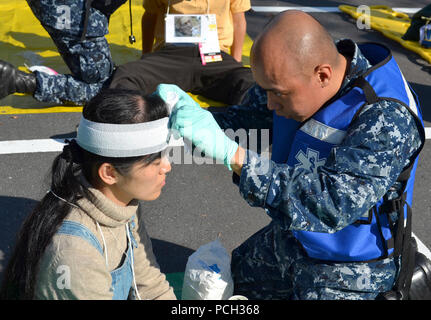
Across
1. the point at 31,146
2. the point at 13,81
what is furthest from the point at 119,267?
the point at 13,81

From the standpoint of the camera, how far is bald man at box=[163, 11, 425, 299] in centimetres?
216

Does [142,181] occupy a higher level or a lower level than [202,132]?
lower

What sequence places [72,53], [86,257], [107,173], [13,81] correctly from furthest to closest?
[72,53] < [13,81] < [107,173] < [86,257]

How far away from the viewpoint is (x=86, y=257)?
2.10 meters

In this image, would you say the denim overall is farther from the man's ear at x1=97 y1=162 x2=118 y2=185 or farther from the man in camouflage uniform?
the man in camouflage uniform

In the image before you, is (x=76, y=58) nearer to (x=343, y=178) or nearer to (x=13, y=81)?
(x=13, y=81)

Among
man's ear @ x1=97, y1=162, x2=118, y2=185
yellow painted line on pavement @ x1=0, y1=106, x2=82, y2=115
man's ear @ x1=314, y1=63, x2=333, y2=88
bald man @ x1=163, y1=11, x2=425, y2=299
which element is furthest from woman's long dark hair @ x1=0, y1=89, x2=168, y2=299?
yellow painted line on pavement @ x1=0, y1=106, x2=82, y2=115

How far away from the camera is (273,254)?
2.95 metres

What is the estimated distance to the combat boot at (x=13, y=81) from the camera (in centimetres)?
455

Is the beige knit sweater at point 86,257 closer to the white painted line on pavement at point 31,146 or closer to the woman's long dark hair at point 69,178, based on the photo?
the woman's long dark hair at point 69,178

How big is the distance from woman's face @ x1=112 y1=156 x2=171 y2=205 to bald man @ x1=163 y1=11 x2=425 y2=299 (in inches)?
7.4

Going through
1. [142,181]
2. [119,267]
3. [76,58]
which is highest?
[142,181]

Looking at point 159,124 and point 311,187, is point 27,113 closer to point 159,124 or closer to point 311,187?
point 159,124

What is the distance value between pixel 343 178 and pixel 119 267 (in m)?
1.01
